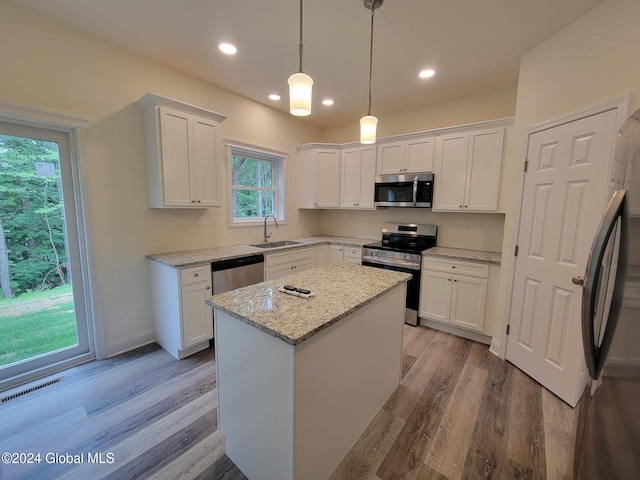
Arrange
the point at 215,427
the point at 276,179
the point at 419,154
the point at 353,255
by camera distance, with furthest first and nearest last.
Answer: the point at 276,179, the point at 353,255, the point at 419,154, the point at 215,427

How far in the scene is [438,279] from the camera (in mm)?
3082

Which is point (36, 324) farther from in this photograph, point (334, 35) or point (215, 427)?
point (334, 35)

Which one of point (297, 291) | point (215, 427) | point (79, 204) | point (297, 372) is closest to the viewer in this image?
point (297, 372)

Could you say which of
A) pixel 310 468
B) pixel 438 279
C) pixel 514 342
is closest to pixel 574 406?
pixel 514 342

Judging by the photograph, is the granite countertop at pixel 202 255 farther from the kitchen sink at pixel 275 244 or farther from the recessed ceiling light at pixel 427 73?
the recessed ceiling light at pixel 427 73

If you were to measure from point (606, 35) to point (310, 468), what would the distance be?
3164mm

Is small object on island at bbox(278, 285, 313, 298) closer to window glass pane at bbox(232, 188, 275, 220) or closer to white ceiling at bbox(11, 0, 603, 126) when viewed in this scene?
white ceiling at bbox(11, 0, 603, 126)

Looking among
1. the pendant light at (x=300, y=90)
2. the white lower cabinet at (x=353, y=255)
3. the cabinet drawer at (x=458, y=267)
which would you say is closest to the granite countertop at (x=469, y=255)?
the cabinet drawer at (x=458, y=267)

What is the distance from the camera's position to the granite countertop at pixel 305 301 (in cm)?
118

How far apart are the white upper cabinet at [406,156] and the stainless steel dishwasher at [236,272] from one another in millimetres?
2104

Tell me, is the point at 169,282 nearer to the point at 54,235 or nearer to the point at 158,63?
the point at 54,235

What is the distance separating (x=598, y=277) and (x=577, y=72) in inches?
75.7

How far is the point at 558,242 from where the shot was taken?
2.04 metres

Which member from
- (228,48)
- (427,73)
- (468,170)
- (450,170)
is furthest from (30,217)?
(468,170)
